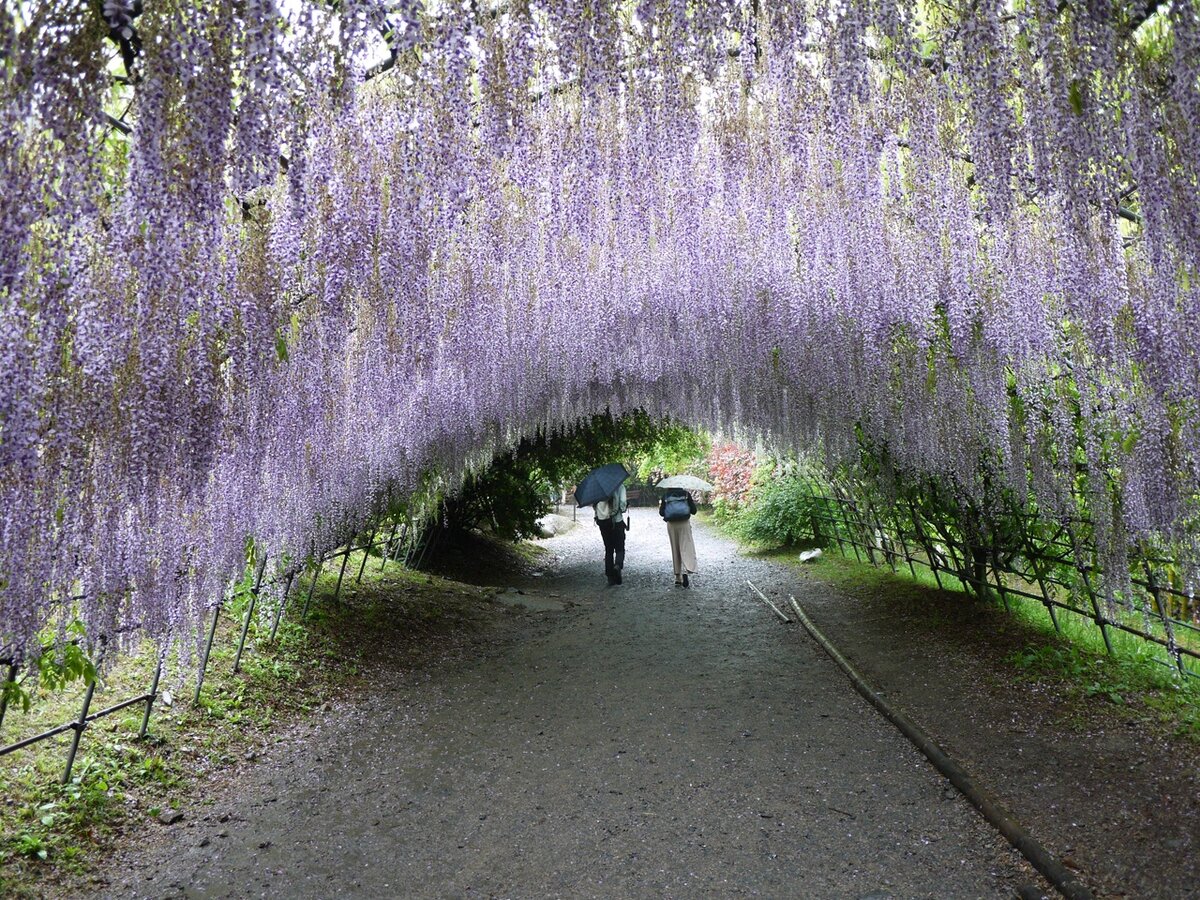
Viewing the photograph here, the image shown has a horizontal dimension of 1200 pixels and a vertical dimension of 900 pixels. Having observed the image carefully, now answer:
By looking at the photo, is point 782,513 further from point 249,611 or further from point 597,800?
point 597,800

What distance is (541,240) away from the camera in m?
5.55

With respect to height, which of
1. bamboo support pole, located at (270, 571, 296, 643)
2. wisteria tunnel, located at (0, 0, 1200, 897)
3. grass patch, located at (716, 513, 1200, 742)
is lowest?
grass patch, located at (716, 513, 1200, 742)

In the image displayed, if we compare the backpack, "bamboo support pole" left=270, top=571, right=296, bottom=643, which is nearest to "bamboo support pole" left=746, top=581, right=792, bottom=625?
the backpack

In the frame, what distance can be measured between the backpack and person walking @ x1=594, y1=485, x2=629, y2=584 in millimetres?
658

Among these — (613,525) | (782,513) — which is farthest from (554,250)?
(782,513)

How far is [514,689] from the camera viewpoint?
5.89 metres

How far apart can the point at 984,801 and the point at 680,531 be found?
22.7ft

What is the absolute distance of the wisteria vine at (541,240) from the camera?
2.43 metres

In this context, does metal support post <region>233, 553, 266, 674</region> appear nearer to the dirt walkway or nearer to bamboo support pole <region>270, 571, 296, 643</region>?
bamboo support pole <region>270, 571, 296, 643</region>

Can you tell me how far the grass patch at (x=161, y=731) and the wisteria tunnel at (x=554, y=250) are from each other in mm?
Answer: 425

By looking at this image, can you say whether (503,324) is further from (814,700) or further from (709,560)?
(709,560)

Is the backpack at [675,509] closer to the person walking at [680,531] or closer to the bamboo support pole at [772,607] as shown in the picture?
the person walking at [680,531]

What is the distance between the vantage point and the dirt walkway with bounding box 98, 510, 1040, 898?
3055 mm

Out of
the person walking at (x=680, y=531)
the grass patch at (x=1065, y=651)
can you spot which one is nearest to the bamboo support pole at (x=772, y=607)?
the person walking at (x=680, y=531)
